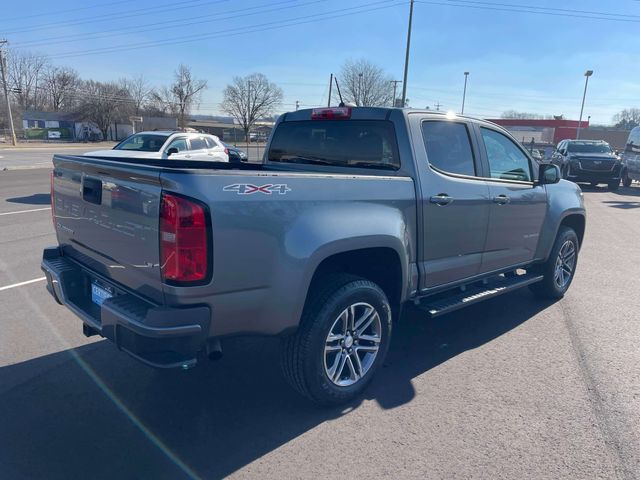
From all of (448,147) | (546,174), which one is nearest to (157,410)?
(448,147)

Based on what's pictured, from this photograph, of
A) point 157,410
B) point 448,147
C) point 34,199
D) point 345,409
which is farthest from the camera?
point 34,199

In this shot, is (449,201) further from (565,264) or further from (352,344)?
(565,264)

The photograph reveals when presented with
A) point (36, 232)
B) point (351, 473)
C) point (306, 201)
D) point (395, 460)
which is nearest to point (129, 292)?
point (306, 201)

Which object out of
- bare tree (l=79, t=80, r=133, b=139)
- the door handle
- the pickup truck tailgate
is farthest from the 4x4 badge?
bare tree (l=79, t=80, r=133, b=139)

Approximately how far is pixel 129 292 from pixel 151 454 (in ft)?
3.05

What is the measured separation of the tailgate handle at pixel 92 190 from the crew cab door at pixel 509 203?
10.5 feet

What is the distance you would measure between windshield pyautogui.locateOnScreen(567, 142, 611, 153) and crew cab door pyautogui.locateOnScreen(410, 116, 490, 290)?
19.0 metres

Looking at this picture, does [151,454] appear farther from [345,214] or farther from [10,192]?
[10,192]

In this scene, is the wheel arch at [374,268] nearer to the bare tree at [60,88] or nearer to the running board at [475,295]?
the running board at [475,295]

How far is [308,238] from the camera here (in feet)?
9.47

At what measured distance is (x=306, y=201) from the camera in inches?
114

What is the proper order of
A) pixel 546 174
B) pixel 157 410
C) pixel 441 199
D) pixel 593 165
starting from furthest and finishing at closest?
pixel 593 165, pixel 546 174, pixel 441 199, pixel 157 410

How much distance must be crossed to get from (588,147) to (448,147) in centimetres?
1978

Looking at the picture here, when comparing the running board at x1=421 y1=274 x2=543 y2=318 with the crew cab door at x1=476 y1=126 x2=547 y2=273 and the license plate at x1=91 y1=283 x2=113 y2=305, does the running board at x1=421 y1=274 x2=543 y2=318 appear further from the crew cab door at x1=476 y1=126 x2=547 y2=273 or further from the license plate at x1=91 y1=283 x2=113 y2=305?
the license plate at x1=91 y1=283 x2=113 y2=305
